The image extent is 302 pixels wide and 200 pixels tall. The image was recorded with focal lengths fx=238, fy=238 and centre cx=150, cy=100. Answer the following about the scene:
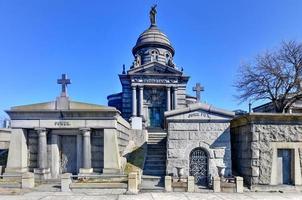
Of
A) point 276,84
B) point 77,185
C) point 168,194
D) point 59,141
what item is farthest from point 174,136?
point 276,84

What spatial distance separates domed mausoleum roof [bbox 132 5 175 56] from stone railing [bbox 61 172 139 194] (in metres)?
21.3

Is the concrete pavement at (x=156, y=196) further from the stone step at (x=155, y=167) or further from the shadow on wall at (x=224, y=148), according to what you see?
the stone step at (x=155, y=167)

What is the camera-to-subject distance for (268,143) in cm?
1083

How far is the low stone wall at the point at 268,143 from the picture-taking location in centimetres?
1070

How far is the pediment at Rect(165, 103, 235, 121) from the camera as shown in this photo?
11.7 m

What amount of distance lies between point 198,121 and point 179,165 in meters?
2.31

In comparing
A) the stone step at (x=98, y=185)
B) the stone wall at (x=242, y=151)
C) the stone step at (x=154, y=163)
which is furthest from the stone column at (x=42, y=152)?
the stone wall at (x=242, y=151)

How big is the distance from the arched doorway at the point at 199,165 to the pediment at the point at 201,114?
1574mm

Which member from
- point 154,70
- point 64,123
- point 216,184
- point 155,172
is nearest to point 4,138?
point 64,123

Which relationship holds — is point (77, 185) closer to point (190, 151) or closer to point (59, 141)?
point (59, 141)

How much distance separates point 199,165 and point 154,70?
1521 centimetres

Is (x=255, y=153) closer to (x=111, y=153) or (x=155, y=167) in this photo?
(x=155, y=167)

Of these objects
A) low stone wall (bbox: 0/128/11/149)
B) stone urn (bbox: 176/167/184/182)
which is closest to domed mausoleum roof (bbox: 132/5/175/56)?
low stone wall (bbox: 0/128/11/149)

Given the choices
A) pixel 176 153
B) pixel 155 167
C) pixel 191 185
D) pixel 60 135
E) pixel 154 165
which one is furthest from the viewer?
pixel 154 165
